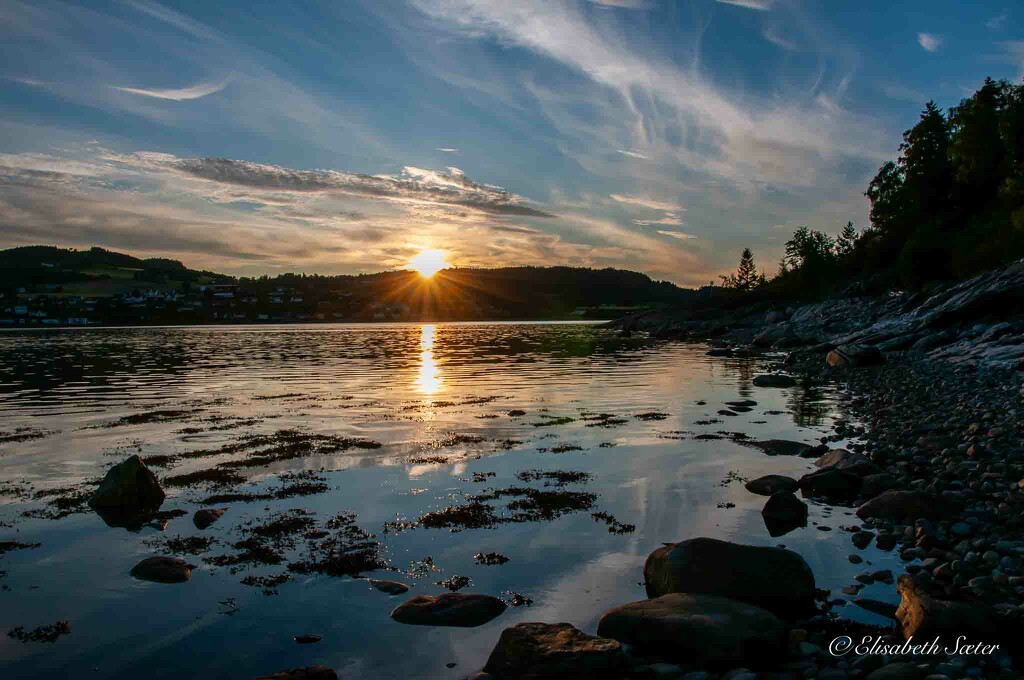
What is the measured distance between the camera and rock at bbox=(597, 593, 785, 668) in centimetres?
863

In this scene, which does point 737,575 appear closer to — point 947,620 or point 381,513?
point 947,620

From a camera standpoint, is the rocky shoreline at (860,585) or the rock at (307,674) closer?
the rock at (307,674)

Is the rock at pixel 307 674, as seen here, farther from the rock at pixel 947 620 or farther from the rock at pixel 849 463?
the rock at pixel 849 463

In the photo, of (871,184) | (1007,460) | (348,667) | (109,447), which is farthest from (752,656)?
(871,184)

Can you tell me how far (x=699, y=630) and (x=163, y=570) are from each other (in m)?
9.94

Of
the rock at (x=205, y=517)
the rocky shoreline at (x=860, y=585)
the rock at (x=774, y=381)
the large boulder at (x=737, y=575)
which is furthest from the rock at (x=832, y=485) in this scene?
the rock at (x=774, y=381)

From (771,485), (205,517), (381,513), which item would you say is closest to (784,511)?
(771,485)

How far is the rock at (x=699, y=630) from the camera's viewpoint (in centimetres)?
863

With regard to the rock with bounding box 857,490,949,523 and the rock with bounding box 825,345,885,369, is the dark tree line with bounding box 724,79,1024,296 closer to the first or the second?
the rock with bounding box 825,345,885,369

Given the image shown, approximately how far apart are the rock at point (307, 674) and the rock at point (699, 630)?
3969 millimetres

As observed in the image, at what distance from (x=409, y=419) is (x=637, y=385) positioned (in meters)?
19.2

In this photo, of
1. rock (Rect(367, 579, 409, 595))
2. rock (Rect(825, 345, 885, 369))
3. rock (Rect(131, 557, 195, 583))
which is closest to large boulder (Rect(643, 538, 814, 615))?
rock (Rect(367, 579, 409, 595))

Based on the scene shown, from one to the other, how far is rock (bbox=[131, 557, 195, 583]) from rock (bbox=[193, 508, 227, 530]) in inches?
95.9

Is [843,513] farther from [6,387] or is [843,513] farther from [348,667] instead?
[6,387]
